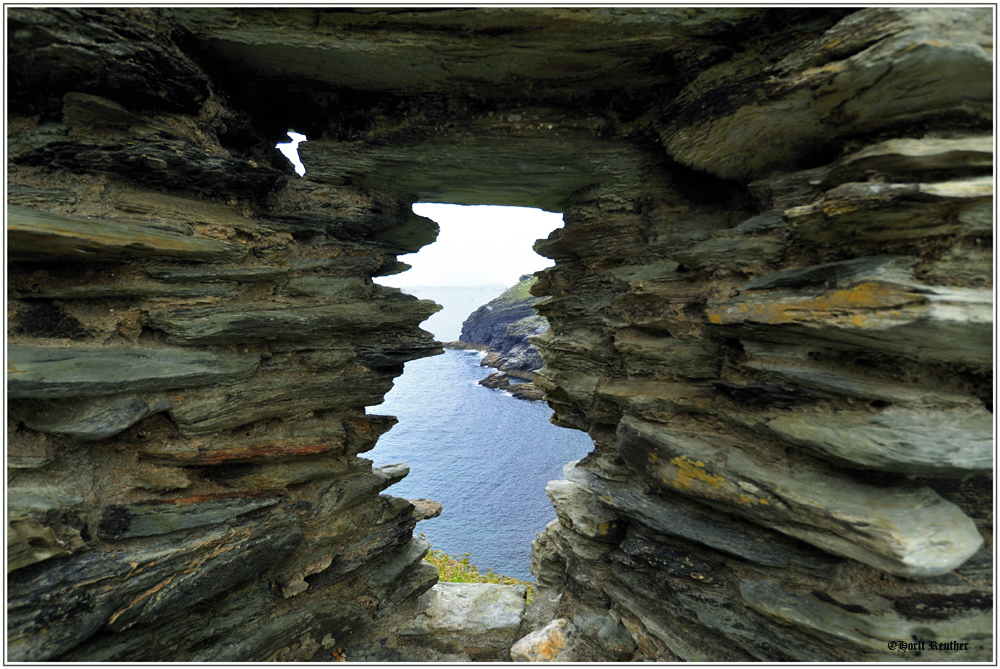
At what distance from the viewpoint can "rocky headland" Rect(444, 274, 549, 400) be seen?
53778 millimetres

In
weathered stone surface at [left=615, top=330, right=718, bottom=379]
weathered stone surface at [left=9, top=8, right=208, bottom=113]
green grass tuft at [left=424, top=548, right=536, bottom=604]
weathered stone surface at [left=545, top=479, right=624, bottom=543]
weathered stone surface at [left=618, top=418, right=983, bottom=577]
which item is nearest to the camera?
weathered stone surface at [left=618, top=418, right=983, bottom=577]

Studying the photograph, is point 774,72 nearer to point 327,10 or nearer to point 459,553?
point 327,10

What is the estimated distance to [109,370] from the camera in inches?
267

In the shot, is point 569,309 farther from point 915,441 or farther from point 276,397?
point 276,397

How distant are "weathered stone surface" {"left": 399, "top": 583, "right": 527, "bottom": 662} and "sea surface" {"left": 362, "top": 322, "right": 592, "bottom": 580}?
4.81 metres

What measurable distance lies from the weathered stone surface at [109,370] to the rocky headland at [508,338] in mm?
38779

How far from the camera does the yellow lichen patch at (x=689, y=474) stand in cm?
727

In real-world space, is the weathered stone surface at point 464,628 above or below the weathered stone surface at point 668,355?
below

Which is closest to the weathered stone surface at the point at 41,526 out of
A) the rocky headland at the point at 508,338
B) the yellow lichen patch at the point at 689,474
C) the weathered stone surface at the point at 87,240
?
the weathered stone surface at the point at 87,240

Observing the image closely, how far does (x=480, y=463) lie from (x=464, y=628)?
18.7m

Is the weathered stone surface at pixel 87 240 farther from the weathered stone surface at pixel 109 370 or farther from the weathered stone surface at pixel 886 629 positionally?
the weathered stone surface at pixel 886 629

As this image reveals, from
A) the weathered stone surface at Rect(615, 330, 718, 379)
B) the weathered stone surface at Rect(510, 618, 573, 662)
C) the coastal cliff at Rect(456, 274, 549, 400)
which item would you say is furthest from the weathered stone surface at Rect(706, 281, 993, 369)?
the coastal cliff at Rect(456, 274, 549, 400)

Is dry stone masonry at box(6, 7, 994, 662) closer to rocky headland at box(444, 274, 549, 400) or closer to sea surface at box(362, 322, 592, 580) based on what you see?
sea surface at box(362, 322, 592, 580)

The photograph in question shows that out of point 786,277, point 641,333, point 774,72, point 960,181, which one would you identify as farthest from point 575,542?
point 774,72
